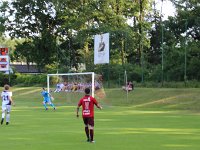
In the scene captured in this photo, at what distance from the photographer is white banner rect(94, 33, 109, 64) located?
158 feet

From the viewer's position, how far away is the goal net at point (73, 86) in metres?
45.5

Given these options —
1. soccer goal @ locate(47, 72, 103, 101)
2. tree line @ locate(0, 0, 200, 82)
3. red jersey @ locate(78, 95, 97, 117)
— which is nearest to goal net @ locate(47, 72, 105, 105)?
soccer goal @ locate(47, 72, 103, 101)

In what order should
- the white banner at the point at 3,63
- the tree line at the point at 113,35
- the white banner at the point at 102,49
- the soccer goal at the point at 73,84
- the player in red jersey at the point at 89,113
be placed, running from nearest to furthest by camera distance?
the player in red jersey at the point at 89,113 < the white banner at the point at 3,63 < the soccer goal at the point at 73,84 < the white banner at the point at 102,49 < the tree line at the point at 113,35

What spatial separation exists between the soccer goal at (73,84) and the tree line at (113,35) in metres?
8.19

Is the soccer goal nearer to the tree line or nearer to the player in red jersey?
the tree line

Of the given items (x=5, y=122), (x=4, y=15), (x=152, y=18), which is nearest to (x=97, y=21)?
(x=152, y=18)

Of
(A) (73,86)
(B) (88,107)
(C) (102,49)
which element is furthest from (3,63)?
(B) (88,107)

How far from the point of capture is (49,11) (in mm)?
81125

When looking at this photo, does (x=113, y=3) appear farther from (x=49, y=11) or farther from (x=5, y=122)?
(x=5, y=122)

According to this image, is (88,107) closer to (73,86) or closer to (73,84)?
(73,86)

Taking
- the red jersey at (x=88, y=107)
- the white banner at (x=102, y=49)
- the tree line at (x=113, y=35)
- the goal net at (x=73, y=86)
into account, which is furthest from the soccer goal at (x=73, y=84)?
the red jersey at (x=88, y=107)

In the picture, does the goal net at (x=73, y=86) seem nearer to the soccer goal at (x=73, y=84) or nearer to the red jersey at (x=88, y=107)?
the soccer goal at (x=73, y=84)

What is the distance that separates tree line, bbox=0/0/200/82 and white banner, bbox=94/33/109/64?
286 inches

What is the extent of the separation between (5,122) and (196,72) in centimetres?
3144
